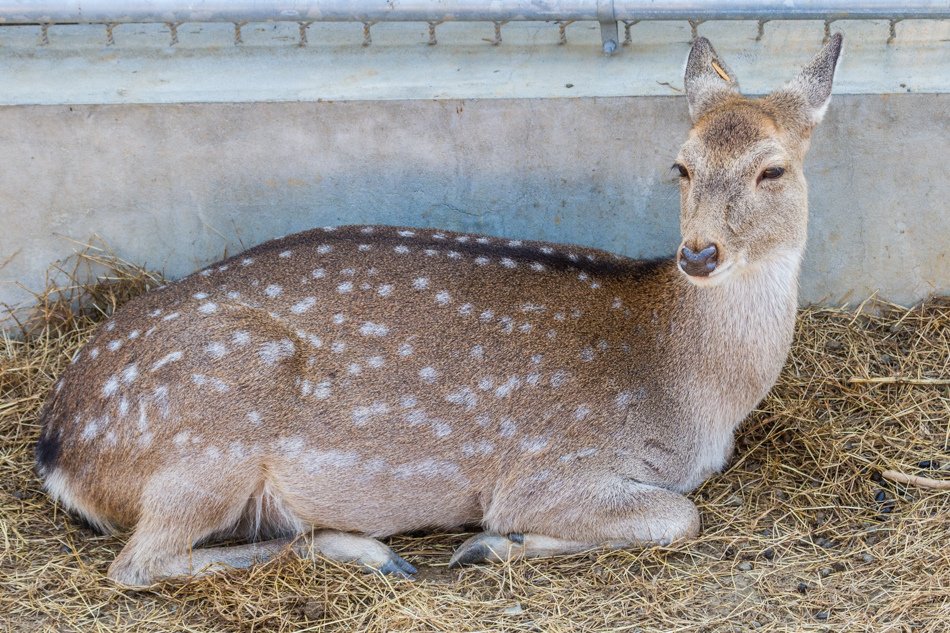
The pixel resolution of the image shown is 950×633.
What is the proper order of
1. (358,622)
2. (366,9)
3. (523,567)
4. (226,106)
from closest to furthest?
(358,622), (523,567), (366,9), (226,106)

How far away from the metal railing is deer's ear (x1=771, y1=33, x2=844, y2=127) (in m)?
0.39

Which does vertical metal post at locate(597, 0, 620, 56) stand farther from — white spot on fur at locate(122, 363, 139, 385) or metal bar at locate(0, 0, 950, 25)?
white spot on fur at locate(122, 363, 139, 385)

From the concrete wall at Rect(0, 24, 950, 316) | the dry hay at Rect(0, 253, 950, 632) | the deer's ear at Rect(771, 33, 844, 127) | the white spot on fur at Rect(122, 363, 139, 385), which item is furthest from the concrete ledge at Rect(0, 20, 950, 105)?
the white spot on fur at Rect(122, 363, 139, 385)

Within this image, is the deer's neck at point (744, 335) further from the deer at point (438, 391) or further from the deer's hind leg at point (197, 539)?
the deer's hind leg at point (197, 539)

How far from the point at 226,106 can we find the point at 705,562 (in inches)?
122


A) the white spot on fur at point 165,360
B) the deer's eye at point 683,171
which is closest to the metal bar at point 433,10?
the deer's eye at point 683,171

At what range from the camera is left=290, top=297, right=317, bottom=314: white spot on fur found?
16.8ft

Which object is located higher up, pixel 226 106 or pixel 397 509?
pixel 226 106

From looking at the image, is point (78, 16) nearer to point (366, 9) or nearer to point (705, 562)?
point (366, 9)

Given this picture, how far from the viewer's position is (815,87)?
199 inches

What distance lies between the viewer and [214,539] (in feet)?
16.9

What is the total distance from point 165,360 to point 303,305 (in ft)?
1.99

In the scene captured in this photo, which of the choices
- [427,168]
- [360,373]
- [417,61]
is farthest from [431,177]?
[360,373]

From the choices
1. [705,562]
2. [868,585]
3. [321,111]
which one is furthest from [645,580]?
[321,111]
